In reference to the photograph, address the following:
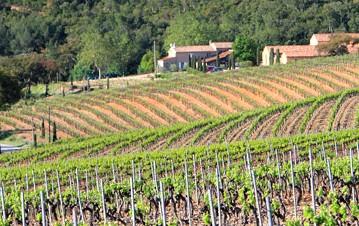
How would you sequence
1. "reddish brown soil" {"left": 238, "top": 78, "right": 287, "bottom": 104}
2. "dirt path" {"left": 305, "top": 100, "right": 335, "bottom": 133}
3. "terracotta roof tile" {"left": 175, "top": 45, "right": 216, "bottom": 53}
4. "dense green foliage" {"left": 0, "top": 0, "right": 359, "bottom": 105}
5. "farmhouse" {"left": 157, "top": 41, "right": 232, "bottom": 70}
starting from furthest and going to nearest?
"dense green foliage" {"left": 0, "top": 0, "right": 359, "bottom": 105} → "terracotta roof tile" {"left": 175, "top": 45, "right": 216, "bottom": 53} → "farmhouse" {"left": 157, "top": 41, "right": 232, "bottom": 70} → "reddish brown soil" {"left": 238, "top": 78, "right": 287, "bottom": 104} → "dirt path" {"left": 305, "top": 100, "right": 335, "bottom": 133}

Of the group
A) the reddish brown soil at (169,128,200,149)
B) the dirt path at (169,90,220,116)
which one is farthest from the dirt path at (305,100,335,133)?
the dirt path at (169,90,220,116)

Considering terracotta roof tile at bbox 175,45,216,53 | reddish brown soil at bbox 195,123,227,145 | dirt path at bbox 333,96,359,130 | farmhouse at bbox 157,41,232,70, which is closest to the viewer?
dirt path at bbox 333,96,359,130

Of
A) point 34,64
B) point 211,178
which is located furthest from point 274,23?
point 211,178

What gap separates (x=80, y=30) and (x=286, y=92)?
6577 cm

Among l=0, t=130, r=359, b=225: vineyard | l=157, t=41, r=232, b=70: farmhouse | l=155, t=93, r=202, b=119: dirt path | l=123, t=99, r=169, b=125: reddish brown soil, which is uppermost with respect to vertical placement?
l=0, t=130, r=359, b=225: vineyard

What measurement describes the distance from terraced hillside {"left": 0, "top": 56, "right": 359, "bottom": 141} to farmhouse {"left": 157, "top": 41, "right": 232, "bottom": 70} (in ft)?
97.7

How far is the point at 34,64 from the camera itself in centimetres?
7988

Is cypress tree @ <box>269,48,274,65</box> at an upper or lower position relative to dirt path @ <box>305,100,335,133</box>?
lower

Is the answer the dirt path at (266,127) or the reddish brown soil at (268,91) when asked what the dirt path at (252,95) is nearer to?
the reddish brown soil at (268,91)

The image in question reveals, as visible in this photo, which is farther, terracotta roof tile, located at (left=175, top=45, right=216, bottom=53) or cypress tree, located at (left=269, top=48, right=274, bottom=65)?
terracotta roof tile, located at (left=175, top=45, right=216, bottom=53)

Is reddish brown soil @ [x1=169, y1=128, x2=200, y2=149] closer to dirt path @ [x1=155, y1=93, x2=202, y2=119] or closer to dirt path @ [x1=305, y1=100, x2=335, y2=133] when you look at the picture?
dirt path @ [x1=305, y1=100, x2=335, y2=133]

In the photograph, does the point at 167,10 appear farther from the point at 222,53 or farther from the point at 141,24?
the point at 222,53

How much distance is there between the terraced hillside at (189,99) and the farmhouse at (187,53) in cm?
2977

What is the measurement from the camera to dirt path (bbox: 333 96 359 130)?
36.1m
